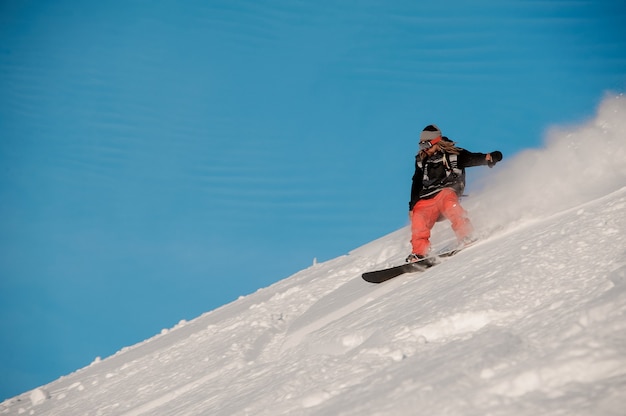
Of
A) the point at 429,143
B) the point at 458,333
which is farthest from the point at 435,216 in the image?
the point at 458,333

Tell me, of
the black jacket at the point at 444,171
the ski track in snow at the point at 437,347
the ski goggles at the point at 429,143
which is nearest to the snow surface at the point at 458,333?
the ski track in snow at the point at 437,347

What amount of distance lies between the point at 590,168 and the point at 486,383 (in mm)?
5690

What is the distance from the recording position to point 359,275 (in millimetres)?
9414

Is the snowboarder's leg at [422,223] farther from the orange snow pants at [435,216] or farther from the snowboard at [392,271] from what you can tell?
the snowboard at [392,271]

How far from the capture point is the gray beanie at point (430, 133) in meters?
8.28

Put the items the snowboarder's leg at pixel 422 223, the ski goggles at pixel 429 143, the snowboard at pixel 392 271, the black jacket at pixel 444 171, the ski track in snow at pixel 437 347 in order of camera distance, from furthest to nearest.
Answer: the ski goggles at pixel 429 143
the black jacket at pixel 444 171
the snowboarder's leg at pixel 422 223
the snowboard at pixel 392 271
the ski track in snow at pixel 437 347

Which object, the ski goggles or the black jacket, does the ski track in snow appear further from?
the ski goggles

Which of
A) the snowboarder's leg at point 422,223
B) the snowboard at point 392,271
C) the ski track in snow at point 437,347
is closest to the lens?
the ski track in snow at point 437,347

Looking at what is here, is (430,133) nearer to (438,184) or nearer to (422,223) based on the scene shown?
(438,184)

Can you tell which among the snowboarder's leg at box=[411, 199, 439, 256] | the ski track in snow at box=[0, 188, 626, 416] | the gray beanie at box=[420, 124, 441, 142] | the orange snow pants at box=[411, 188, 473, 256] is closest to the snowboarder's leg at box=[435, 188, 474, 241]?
the orange snow pants at box=[411, 188, 473, 256]

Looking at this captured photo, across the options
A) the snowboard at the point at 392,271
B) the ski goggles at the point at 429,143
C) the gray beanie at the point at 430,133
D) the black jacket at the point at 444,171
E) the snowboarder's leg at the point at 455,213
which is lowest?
the snowboard at the point at 392,271

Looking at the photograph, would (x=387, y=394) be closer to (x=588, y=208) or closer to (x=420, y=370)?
(x=420, y=370)

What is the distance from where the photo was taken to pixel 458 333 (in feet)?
13.7

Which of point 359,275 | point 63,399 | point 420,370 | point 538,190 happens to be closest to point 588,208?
point 538,190
